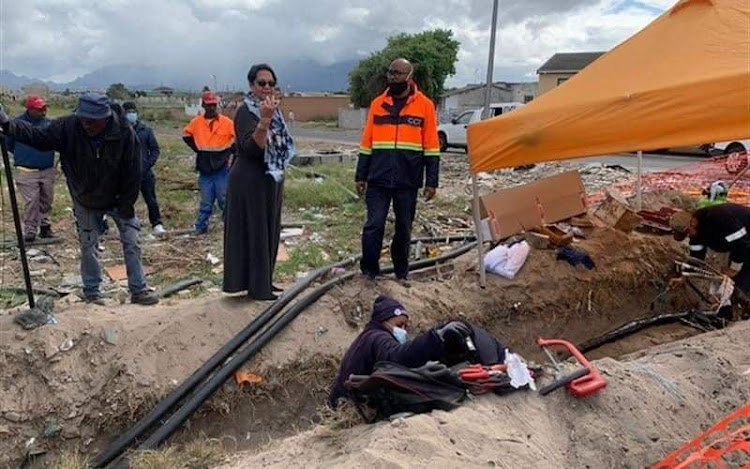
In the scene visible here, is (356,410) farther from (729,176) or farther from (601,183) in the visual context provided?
(601,183)

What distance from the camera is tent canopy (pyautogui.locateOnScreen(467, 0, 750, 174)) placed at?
12.6 ft

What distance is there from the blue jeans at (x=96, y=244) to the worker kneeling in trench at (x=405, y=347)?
2.31m

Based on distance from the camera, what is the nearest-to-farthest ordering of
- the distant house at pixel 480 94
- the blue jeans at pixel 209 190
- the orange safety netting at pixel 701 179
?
1. the blue jeans at pixel 209 190
2. the orange safety netting at pixel 701 179
3. the distant house at pixel 480 94

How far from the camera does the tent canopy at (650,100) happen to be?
12.6 feet

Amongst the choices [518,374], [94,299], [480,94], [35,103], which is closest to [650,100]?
[518,374]

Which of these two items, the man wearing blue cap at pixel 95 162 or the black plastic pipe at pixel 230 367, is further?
the man wearing blue cap at pixel 95 162

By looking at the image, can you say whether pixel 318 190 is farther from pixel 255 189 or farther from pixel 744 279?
pixel 744 279

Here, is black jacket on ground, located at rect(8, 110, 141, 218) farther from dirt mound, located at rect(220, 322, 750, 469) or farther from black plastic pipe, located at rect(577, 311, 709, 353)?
black plastic pipe, located at rect(577, 311, 709, 353)

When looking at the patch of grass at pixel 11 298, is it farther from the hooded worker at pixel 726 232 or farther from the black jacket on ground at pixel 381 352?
the hooded worker at pixel 726 232

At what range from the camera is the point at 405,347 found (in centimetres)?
293

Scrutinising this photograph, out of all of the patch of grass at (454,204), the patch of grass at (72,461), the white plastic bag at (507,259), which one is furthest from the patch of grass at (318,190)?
the patch of grass at (72,461)

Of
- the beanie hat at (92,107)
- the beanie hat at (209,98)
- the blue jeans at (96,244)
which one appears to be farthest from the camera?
the beanie hat at (209,98)

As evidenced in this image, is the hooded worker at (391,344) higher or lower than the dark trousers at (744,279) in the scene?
higher

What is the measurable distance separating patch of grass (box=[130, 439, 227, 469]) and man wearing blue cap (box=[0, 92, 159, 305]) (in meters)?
1.93
